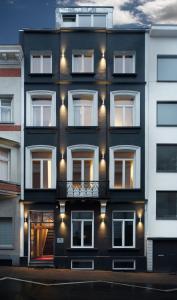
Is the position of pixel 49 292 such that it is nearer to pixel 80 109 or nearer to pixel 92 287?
pixel 92 287

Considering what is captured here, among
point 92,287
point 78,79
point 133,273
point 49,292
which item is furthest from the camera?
point 78,79

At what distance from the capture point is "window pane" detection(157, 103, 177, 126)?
1005 inches

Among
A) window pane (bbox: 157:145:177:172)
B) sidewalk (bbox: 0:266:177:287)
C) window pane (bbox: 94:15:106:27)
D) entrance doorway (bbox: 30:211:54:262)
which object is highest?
window pane (bbox: 94:15:106:27)

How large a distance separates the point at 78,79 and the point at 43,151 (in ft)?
16.3

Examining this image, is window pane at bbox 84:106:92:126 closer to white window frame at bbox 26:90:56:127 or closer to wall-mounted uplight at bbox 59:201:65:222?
white window frame at bbox 26:90:56:127

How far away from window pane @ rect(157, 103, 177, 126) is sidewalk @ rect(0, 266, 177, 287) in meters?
9.16

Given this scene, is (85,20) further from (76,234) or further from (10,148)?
(76,234)

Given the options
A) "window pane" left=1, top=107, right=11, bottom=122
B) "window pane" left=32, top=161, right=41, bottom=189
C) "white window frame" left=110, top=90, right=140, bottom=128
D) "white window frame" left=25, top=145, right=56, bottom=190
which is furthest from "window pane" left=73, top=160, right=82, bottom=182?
"window pane" left=1, top=107, right=11, bottom=122

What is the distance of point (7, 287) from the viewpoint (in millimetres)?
18047

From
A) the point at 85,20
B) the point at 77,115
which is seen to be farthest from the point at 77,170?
the point at 85,20

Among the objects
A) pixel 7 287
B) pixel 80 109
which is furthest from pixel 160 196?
pixel 7 287

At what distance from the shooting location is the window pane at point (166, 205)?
25094mm

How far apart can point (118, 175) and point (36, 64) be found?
8.70 m

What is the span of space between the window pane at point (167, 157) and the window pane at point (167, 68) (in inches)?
171
